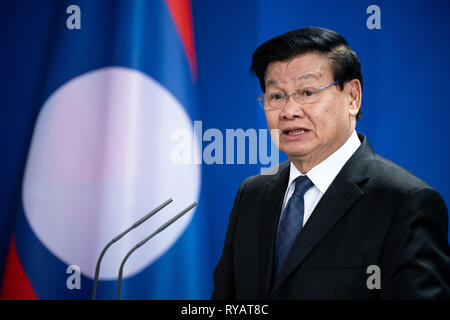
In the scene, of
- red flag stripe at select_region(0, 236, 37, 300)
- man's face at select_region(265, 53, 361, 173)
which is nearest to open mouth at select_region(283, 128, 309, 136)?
man's face at select_region(265, 53, 361, 173)

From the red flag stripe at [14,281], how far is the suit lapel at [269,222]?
119cm

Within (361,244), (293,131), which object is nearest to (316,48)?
(293,131)

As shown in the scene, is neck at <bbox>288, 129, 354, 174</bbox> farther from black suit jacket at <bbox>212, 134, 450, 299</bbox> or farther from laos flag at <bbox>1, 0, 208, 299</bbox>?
laos flag at <bbox>1, 0, 208, 299</bbox>

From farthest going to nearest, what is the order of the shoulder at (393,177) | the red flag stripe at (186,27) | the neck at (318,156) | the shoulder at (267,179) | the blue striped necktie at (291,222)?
1. the red flag stripe at (186,27)
2. the shoulder at (267,179)
3. the neck at (318,156)
4. the blue striped necktie at (291,222)
5. the shoulder at (393,177)

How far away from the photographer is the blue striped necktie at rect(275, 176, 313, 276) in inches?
49.5

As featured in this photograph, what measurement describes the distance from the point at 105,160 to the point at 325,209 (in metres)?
1.11

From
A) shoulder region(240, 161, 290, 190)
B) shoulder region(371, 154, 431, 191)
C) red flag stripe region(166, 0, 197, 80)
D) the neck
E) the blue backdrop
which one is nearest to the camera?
shoulder region(371, 154, 431, 191)

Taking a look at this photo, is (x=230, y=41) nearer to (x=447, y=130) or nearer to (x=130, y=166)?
(x=130, y=166)

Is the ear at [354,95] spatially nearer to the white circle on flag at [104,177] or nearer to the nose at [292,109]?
the nose at [292,109]

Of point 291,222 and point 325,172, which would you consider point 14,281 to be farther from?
point 325,172

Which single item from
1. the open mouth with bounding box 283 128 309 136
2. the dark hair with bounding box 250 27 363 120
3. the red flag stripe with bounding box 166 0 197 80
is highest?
the red flag stripe with bounding box 166 0 197 80

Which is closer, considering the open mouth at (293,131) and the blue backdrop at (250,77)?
the open mouth at (293,131)

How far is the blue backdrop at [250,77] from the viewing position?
6.15 ft

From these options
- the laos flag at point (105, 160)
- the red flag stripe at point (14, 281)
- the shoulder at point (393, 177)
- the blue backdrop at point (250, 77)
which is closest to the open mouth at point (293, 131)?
the shoulder at point (393, 177)
